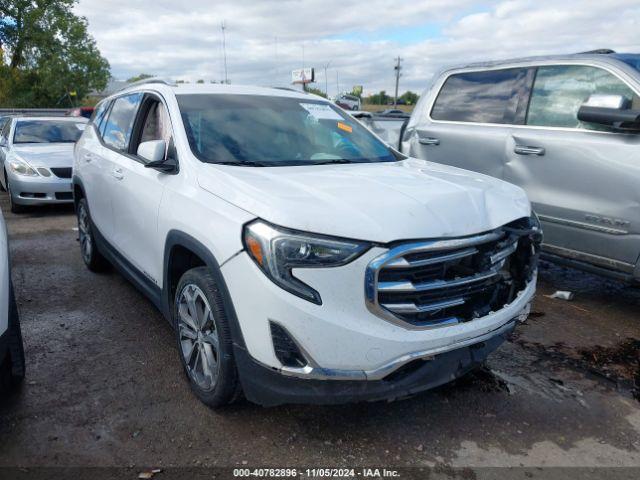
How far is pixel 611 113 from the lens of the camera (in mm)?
3738

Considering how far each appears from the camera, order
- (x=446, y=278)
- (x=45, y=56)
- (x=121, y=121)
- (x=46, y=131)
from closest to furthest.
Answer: (x=446, y=278)
(x=121, y=121)
(x=46, y=131)
(x=45, y=56)

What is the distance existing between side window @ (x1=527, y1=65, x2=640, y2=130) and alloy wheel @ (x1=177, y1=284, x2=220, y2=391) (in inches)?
127

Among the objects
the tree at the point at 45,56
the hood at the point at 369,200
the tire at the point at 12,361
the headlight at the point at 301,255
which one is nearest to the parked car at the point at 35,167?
the tire at the point at 12,361

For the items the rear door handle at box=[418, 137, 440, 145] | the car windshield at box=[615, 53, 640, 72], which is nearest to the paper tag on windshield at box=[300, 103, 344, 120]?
the rear door handle at box=[418, 137, 440, 145]

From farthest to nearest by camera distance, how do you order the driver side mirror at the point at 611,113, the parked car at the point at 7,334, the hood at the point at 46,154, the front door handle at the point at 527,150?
1. the hood at the point at 46,154
2. the front door handle at the point at 527,150
3. the driver side mirror at the point at 611,113
4. the parked car at the point at 7,334

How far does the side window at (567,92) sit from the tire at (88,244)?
13.3ft

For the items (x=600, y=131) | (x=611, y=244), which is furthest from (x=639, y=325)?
(x=600, y=131)

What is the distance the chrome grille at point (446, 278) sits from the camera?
7.25ft

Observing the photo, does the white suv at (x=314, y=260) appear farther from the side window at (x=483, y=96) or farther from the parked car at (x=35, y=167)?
the parked car at (x=35, y=167)

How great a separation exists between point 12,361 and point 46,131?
782 centimetres

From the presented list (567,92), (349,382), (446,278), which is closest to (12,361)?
(349,382)

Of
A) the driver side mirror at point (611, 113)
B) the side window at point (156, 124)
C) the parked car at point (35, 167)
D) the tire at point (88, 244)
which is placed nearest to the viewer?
the side window at point (156, 124)

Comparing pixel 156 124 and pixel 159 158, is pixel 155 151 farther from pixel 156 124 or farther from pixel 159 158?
pixel 156 124

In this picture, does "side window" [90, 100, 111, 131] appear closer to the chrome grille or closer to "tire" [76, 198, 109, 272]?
"tire" [76, 198, 109, 272]
